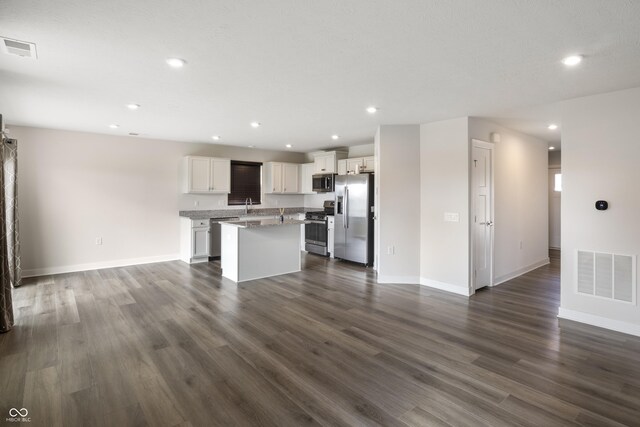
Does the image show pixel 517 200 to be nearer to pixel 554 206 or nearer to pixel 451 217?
pixel 451 217

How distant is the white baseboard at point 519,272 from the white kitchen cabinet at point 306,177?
4565mm

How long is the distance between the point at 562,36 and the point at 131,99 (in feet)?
13.9

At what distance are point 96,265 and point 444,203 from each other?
622 centimetres

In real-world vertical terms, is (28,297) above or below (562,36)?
below

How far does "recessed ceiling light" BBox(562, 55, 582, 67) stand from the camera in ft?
8.64

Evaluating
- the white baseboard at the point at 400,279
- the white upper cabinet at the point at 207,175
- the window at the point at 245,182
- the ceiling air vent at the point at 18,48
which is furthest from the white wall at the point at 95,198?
the white baseboard at the point at 400,279

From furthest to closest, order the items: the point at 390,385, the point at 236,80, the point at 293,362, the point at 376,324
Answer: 1. the point at 376,324
2. the point at 236,80
3. the point at 293,362
4. the point at 390,385

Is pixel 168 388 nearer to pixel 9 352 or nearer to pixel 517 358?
pixel 9 352

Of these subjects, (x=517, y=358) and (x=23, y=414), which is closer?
A: (x=23, y=414)

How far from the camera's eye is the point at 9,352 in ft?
9.53

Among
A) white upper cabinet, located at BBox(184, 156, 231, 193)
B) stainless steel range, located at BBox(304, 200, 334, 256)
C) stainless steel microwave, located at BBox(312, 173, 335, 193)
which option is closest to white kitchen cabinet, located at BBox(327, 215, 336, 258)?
stainless steel range, located at BBox(304, 200, 334, 256)

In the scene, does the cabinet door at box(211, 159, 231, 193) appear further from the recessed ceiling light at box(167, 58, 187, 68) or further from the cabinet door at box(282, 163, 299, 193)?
the recessed ceiling light at box(167, 58, 187, 68)

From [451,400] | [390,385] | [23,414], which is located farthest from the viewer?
[390,385]

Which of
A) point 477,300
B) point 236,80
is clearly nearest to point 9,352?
point 236,80
